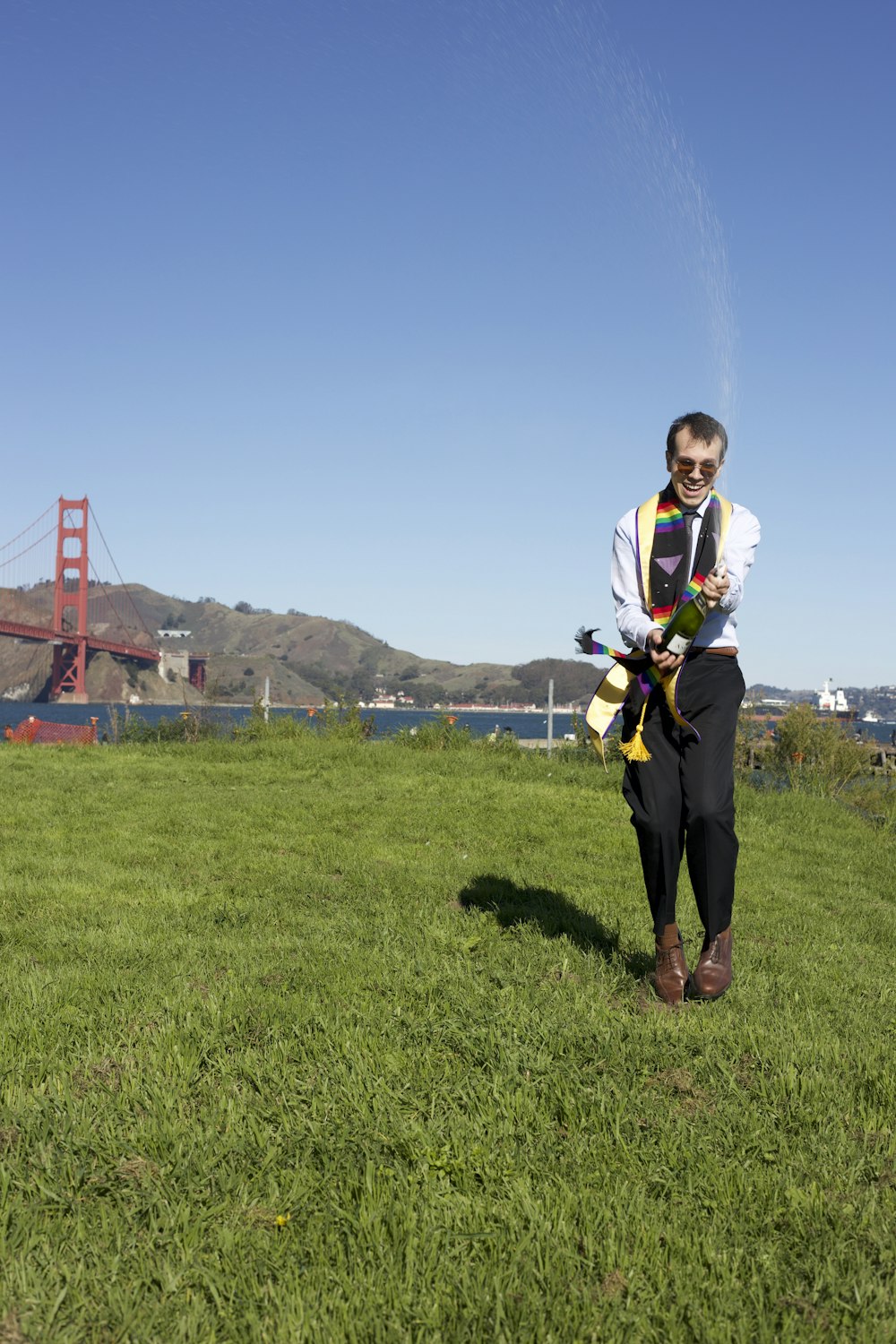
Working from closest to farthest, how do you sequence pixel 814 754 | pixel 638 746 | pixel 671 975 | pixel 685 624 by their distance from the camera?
pixel 685 624, pixel 671 975, pixel 638 746, pixel 814 754

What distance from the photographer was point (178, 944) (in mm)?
5031

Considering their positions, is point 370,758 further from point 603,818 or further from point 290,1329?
point 290,1329

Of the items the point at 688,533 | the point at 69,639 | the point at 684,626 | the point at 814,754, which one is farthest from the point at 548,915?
the point at 69,639

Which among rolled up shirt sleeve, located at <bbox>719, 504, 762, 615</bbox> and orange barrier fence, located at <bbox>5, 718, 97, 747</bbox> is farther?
orange barrier fence, located at <bbox>5, 718, 97, 747</bbox>

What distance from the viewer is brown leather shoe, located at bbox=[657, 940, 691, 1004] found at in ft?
13.9

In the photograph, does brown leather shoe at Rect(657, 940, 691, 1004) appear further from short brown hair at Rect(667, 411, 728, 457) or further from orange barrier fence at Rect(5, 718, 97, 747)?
orange barrier fence at Rect(5, 718, 97, 747)

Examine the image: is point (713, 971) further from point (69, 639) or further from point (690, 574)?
point (69, 639)

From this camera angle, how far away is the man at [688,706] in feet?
14.0

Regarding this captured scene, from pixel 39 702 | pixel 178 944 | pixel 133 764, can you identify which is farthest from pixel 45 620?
pixel 178 944

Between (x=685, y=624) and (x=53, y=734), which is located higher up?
(x=685, y=624)

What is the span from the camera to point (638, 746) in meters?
4.40

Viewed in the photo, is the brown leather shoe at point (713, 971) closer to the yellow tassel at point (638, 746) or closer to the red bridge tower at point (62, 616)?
the yellow tassel at point (638, 746)

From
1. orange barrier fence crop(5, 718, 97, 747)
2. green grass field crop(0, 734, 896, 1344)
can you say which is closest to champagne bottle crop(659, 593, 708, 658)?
green grass field crop(0, 734, 896, 1344)

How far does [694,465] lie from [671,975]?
6.94 feet
